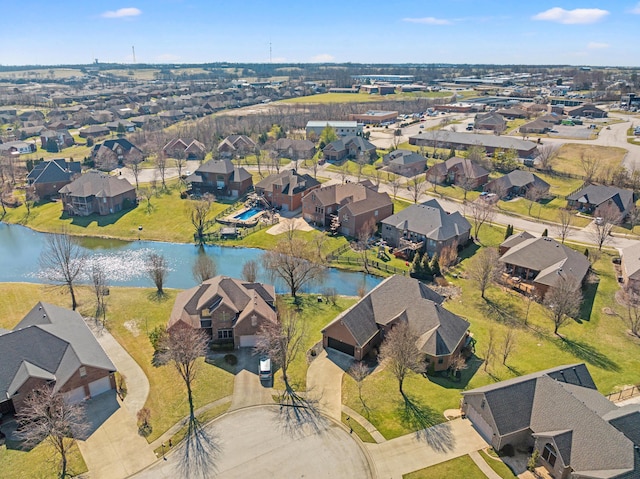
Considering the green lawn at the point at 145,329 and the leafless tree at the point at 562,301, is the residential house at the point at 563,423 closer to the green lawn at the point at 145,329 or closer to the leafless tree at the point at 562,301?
the leafless tree at the point at 562,301

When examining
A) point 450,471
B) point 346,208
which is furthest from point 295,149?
point 450,471

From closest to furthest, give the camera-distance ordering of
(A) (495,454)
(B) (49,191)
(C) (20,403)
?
1. (A) (495,454)
2. (C) (20,403)
3. (B) (49,191)

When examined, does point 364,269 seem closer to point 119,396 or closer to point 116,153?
point 119,396

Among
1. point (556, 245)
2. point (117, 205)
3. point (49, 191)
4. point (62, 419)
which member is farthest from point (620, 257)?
point (49, 191)

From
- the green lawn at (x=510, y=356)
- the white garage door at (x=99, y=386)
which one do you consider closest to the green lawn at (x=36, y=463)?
the white garage door at (x=99, y=386)

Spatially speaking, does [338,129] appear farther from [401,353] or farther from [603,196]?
[401,353]

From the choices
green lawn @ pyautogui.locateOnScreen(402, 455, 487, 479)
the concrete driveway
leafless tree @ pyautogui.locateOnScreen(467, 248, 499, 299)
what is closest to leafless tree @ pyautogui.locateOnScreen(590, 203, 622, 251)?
leafless tree @ pyautogui.locateOnScreen(467, 248, 499, 299)
